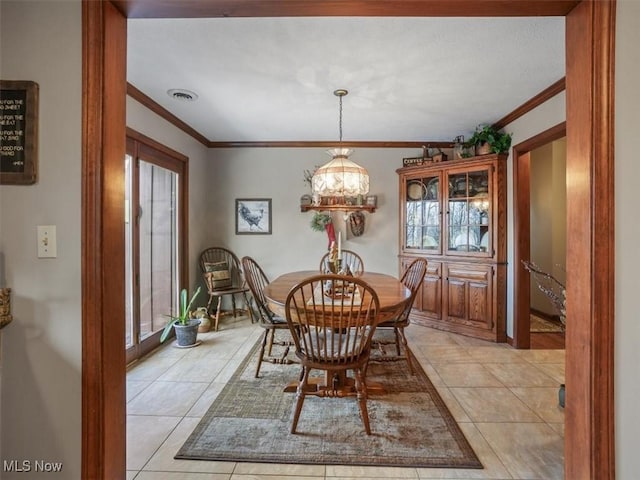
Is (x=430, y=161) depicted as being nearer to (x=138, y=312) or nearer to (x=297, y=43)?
(x=297, y=43)

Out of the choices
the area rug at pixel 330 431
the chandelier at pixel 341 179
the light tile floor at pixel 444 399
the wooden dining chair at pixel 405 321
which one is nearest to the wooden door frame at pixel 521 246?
the light tile floor at pixel 444 399

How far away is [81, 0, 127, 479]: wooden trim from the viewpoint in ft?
3.80

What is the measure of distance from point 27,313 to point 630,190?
2.20 metres

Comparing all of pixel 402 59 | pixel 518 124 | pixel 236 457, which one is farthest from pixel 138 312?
pixel 518 124

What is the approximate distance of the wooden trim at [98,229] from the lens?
1159 millimetres

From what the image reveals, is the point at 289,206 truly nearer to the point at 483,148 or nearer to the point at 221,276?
the point at 221,276

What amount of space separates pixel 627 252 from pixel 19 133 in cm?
219

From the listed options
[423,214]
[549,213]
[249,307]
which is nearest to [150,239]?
[249,307]

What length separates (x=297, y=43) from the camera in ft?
6.84

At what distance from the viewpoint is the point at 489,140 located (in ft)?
11.6

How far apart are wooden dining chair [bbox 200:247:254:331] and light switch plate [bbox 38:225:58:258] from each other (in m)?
2.74

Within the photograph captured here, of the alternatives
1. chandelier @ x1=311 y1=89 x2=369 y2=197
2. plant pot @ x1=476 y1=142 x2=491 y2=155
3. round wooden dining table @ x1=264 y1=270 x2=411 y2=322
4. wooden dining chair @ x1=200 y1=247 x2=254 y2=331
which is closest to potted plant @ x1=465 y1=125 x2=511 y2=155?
plant pot @ x1=476 y1=142 x2=491 y2=155

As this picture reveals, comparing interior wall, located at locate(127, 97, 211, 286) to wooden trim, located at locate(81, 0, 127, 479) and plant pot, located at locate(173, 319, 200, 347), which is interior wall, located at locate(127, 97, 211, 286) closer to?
plant pot, located at locate(173, 319, 200, 347)

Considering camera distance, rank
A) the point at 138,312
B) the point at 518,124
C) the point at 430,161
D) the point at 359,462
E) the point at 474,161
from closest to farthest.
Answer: the point at 359,462
the point at 138,312
the point at 518,124
the point at 474,161
the point at 430,161
